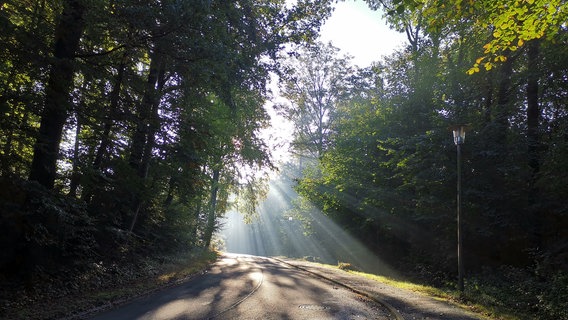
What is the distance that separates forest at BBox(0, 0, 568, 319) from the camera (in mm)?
10047

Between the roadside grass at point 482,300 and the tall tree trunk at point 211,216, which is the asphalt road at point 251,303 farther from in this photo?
the tall tree trunk at point 211,216

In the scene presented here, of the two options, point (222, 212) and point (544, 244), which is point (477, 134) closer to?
point (544, 244)

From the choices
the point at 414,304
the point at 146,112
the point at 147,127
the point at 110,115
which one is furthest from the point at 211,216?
the point at 414,304

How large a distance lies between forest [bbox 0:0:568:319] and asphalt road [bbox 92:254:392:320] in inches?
102

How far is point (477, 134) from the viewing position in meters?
17.0

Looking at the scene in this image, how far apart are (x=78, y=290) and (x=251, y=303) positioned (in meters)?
4.82

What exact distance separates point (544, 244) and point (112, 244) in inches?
601

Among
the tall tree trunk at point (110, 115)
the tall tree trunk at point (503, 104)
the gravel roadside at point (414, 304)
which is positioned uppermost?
the tall tree trunk at point (503, 104)

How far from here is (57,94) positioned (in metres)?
10.5

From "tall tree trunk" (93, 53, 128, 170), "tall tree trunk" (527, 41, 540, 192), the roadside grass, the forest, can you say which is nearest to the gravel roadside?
the roadside grass

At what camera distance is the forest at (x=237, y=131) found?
1005 centimetres

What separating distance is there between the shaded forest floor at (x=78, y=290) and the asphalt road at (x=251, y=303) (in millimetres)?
559

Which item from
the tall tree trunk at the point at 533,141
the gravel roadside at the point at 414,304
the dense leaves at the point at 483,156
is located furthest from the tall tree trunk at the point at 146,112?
the tall tree trunk at the point at 533,141

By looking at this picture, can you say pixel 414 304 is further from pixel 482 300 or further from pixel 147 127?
pixel 147 127
